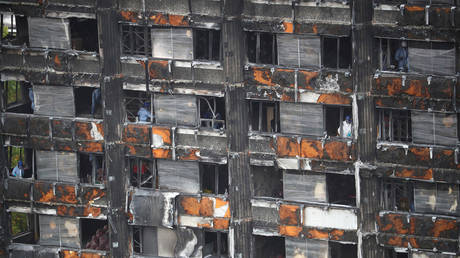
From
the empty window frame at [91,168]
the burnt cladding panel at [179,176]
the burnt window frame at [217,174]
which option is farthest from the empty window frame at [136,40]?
the burnt window frame at [217,174]

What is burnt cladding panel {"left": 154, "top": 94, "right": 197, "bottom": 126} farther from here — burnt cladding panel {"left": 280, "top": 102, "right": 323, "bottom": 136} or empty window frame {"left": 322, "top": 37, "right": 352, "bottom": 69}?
empty window frame {"left": 322, "top": 37, "right": 352, "bottom": 69}

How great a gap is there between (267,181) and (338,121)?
166 inches

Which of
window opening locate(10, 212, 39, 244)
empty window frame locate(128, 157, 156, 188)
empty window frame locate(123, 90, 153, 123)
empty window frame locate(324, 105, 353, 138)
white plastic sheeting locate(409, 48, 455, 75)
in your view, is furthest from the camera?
window opening locate(10, 212, 39, 244)

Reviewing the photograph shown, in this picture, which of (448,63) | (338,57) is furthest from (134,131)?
(448,63)

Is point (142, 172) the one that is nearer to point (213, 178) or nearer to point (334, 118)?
point (213, 178)

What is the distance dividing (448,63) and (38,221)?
2088 cm

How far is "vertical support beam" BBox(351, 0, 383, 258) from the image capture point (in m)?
37.7

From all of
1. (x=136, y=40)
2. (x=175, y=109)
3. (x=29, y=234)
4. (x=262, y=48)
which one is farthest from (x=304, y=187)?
(x=29, y=234)

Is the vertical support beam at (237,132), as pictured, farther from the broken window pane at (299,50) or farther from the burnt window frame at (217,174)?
the broken window pane at (299,50)

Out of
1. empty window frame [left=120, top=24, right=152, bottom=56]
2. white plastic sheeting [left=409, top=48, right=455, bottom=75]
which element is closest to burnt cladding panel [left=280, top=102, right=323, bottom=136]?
white plastic sheeting [left=409, top=48, right=455, bottom=75]

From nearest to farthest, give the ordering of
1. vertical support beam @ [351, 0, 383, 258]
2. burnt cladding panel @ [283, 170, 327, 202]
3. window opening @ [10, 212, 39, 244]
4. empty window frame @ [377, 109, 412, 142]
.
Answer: vertical support beam @ [351, 0, 383, 258] → empty window frame @ [377, 109, 412, 142] → burnt cladding panel @ [283, 170, 327, 202] → window opening @ [10, 212, 39, 244]

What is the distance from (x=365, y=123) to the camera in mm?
38438

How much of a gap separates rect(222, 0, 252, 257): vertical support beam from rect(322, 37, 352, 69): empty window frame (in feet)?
12.3

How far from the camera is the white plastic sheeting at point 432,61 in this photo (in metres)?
37.2
